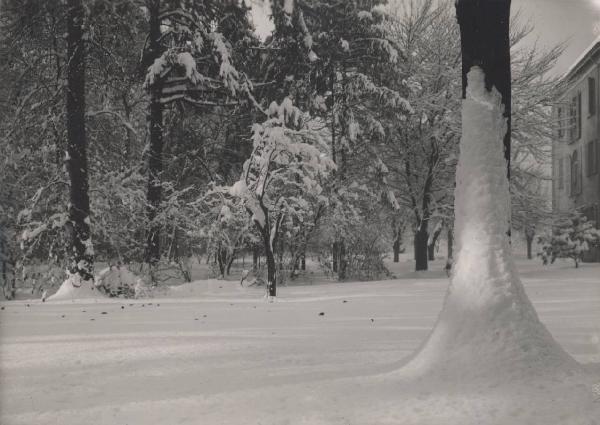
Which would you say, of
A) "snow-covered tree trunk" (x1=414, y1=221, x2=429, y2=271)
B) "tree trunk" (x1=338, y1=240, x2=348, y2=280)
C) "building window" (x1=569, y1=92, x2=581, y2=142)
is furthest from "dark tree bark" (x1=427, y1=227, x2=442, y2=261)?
"tree trunk" (x1=338, y1=240, x2=348, y2=280)

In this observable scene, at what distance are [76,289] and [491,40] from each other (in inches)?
350

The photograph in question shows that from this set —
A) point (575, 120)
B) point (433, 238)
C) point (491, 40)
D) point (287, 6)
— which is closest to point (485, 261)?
point (491, 40)

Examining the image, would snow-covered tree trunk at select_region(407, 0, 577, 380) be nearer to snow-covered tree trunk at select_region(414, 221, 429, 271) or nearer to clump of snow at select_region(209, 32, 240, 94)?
clump of snow at select_region(209, 32, 240, 94)

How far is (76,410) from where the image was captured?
3.30m

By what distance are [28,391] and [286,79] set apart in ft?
41.0

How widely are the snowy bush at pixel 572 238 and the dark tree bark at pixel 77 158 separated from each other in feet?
51.2

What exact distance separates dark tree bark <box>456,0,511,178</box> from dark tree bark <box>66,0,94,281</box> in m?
8.67

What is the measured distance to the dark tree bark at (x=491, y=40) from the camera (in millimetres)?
4039

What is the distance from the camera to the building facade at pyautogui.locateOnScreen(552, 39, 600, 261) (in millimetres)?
18406

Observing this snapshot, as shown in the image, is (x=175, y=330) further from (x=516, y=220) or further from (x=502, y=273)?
(x=516, y=220)

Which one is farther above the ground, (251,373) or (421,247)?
(421,247)

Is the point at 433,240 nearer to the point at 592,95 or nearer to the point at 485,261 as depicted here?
the point at 592,95

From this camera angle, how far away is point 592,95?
18.1 meters

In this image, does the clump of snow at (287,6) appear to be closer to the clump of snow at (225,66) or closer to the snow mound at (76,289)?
the clump of snow at (225,66)
